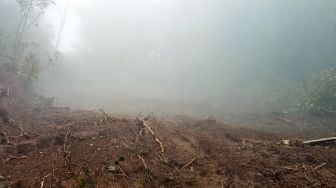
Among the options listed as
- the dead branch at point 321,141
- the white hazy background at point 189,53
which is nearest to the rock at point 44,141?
the dead branch at point 321,141

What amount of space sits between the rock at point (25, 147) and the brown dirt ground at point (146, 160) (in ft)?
0.05

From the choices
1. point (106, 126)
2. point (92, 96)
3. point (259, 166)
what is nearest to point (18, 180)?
point (106, 126)

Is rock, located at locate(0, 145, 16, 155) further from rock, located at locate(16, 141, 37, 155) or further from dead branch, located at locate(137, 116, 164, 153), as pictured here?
dead branch, located at locate(137, 116, 164, 153)

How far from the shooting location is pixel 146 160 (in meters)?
5.67

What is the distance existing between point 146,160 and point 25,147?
2.15m

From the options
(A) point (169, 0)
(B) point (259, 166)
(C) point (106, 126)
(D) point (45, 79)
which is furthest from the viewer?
(A) point (169, 0)

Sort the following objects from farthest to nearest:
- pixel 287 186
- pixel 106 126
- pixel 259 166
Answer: pixel 106 126, pixel 259 166, pixel 287 186

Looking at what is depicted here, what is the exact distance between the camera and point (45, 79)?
85.7 feet

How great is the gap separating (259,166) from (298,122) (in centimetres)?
832

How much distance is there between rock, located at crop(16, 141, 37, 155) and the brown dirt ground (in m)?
0.02

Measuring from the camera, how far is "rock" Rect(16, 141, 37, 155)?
246 inches

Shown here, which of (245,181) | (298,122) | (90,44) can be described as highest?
(90,44)

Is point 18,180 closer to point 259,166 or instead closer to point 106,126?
point 106,126

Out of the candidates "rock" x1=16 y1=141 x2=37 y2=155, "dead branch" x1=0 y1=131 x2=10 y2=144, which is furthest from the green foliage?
"dead branch" x1=0 y1=131 x2=10 y2=144
